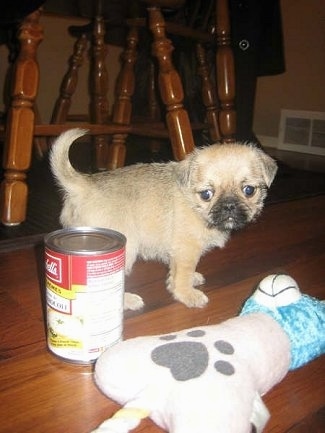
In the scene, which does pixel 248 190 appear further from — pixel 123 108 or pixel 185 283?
pixel 123 108

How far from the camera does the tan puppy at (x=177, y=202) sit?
127cm

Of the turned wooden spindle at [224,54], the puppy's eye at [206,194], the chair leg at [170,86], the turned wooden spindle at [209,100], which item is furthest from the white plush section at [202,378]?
the turned wooden spindle at [209,100]

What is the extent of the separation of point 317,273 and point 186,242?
0.45m

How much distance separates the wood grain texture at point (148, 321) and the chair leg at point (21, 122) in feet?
0.89

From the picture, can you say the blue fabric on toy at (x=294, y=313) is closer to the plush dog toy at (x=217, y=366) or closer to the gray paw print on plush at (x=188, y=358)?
the plush dog toy at (x=217, y=366)

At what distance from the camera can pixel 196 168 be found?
132 centimetres

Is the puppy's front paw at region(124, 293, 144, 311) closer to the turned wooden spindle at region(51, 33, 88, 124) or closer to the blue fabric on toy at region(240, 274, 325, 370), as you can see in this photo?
the blue fabric on toy at region(240, 274, 325, 370)

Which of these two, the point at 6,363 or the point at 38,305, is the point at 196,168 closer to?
the point at 38,305

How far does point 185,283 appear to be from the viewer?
127 cm

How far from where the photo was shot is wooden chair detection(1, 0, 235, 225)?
1.69 m

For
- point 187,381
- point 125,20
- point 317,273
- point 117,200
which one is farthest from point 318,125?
point 187,381

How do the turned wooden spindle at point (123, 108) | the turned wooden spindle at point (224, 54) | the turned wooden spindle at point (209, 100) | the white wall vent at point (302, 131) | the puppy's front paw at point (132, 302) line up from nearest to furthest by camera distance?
the puppy's front paw at point (132, 302) → the turned wooden spindle at point (224, 54) → the turned wooden spindle at point (123, 108) → the turned wooden spindle at point (209, 100) → the white wall vent at point (302, 131)

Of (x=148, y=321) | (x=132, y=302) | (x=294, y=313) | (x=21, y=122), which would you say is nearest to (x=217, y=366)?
(x=294, y=313)

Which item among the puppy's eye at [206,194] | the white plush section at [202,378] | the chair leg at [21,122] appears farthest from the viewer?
the chair leg at [21,122]
